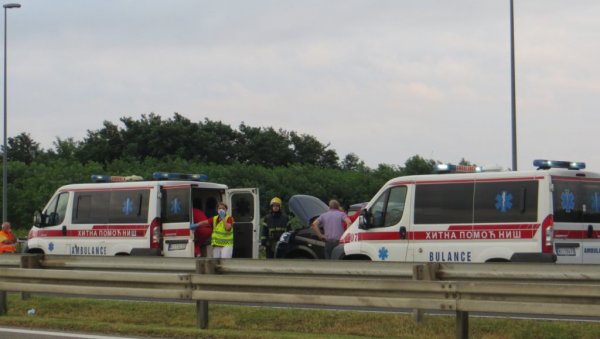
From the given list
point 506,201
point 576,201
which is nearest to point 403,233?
point 506,201

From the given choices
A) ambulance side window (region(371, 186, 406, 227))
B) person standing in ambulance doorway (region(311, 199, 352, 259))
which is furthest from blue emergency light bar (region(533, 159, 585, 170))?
person standing in ambulance doorway (region(311, 199, 352, 259))

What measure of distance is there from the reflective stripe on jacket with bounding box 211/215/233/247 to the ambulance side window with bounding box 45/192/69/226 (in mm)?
3863

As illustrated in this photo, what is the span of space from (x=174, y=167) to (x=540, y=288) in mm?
43419

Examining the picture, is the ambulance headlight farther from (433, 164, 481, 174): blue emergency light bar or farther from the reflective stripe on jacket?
(433, 164, 481, 174): blue emergency light bar

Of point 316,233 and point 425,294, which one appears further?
point 316,233

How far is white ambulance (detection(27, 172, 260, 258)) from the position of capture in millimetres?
Answer: 19969

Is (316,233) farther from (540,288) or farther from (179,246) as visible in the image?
(540,288)

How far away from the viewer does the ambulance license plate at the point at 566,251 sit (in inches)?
587

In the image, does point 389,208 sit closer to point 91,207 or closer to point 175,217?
point 175,217

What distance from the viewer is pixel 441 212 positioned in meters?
15.6

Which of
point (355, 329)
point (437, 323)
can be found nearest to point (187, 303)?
point (355, 329)

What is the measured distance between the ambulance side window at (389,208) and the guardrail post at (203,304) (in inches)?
194

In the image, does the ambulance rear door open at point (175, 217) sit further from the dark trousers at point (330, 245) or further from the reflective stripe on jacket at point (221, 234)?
the dark trousers at point (330, 245)

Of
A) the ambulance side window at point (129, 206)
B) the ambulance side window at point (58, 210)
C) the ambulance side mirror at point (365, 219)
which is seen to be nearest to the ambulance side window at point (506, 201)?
the ambulance side mirror at point (365, 219)
